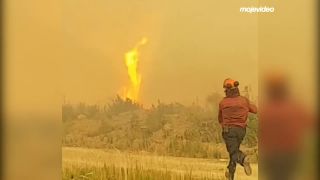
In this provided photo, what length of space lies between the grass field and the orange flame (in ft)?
0.88

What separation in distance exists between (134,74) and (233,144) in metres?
0.54

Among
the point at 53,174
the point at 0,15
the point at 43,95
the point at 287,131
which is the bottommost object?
the point at 53,174

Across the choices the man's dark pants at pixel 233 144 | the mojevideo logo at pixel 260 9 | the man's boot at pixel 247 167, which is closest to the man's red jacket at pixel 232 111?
the man's dark pants at pixel 233 144

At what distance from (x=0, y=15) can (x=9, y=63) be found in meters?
0.22

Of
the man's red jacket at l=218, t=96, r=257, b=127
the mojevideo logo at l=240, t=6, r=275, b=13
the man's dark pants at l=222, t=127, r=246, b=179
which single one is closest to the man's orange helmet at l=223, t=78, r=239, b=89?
the man's red jacket at l=218, t=96, r=257, b=127

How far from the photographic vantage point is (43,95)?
1.88m

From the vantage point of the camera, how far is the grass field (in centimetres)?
182

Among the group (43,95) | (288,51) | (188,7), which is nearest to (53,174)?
(43,95)

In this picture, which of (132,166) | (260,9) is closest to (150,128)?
(132,166)

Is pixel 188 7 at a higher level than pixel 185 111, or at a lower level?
higher

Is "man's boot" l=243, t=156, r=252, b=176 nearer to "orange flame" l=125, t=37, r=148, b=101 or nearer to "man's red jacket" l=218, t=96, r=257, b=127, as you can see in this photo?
"man's red jacket" l=218, t=96, r=257, b=127

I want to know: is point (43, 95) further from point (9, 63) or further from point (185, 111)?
point (185, 111)

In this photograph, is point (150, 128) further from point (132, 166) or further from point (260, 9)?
point (260, 9)

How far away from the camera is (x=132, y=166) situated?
1869 millimetres
